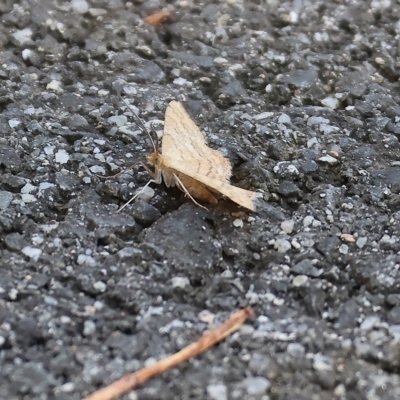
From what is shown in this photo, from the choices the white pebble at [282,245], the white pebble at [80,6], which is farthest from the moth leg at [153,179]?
the white pebble at [80,6]

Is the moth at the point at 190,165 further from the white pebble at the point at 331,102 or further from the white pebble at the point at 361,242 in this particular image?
the white pebble at the point at 331,102

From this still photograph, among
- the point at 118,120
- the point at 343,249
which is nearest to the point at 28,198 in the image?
the point at 118,120

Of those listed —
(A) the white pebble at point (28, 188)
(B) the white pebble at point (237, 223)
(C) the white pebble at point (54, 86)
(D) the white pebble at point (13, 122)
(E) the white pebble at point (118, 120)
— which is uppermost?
(C) the white pebble at point (54, 86)

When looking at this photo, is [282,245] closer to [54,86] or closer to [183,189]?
[183,189]

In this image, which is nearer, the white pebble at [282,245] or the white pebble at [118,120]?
the white pebble at [282,245]

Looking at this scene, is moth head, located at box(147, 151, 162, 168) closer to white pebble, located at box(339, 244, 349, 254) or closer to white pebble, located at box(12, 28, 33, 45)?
white pebble, located at box(339, 244, 349, 254)

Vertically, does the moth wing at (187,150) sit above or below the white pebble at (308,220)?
above

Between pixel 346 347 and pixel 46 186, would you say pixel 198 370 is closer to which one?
pixel 346 347
